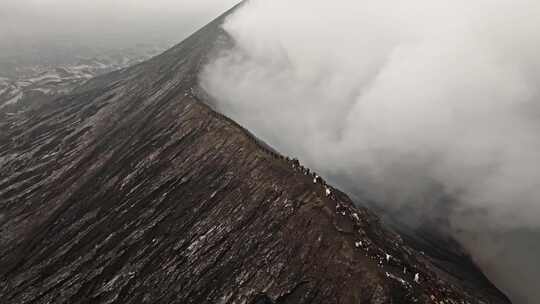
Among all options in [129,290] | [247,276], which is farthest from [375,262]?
[129,290]

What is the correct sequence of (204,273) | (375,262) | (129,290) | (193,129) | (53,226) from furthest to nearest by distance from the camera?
(193,129) < (53,226) < (129,290) < (204,273) < (375,262)

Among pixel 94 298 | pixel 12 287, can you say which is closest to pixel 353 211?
pixel 94 298

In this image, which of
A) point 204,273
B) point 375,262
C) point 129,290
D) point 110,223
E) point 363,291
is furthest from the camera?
point 110,223

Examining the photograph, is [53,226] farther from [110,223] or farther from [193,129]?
[193,129]

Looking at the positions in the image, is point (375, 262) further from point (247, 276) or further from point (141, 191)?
point (141, 191)

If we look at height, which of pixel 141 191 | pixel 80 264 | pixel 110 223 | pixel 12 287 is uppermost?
pixel 141 191

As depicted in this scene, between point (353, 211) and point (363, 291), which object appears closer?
point (363, 291)

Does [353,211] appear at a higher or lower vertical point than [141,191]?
higher
